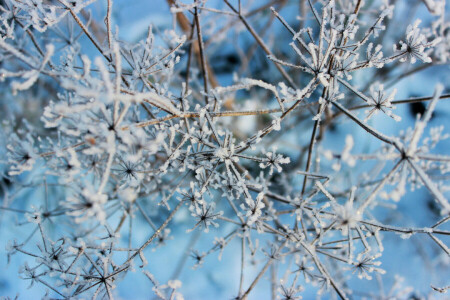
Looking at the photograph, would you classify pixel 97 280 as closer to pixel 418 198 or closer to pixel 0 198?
pixel 0 198

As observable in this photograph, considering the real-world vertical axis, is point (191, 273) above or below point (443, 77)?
below

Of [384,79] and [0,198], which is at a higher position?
[384,79]

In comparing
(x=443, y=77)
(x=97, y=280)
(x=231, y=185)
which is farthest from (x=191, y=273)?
(x=443, y=77)

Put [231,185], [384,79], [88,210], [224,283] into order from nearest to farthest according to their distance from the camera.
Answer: [88,210] → [231,185] → [384,79] → [224,283]

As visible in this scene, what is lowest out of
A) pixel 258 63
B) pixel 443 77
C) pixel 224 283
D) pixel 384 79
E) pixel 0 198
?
pixel 224 283

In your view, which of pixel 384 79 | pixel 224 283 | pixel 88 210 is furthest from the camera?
pixel 224 283

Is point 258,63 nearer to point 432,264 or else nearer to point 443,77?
point 443,77

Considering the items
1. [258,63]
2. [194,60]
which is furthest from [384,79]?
[194,60]

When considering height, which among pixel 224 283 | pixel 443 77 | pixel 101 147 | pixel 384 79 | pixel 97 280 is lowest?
pixel 97 280

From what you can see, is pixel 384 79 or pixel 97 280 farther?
pixel 384 79
